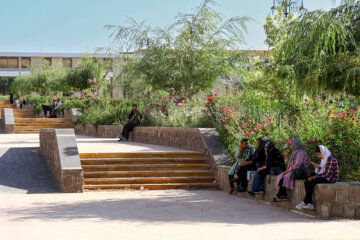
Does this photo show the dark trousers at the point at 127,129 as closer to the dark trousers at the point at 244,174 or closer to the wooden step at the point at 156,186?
the wooden step at the point at 156,186

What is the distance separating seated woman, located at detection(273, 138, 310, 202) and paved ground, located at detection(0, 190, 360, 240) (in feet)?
1.30

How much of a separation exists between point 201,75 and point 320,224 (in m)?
12.9

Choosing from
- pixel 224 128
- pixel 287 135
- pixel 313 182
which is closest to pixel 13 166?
pixel 224 128

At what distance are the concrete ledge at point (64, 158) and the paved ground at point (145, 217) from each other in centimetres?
32

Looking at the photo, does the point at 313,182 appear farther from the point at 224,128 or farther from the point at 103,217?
the point at 224,128

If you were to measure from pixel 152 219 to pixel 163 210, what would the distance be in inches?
38.2

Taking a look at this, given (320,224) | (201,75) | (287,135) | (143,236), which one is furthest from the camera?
(201,75)

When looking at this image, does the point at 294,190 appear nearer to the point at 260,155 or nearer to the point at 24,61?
the point at 260,155

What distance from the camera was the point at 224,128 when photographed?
45.5 ft

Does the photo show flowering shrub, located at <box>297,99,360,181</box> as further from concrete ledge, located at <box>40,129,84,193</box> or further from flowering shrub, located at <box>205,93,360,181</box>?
concrete ledge, located at <box>40,129,84,193</box>

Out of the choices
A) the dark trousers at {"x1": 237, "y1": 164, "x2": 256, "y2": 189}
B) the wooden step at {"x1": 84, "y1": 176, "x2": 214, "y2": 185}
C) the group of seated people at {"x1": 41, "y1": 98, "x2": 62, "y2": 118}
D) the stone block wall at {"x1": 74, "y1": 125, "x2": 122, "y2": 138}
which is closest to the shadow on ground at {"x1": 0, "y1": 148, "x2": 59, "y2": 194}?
the wooden step at {"x1": 84, "y1": 176, "x2": 214, "y2": 185}

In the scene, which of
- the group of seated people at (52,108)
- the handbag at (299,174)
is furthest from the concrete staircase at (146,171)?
the group of seated people at (52,108)

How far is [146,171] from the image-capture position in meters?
12.8

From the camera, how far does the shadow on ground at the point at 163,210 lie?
8234 millimetres
